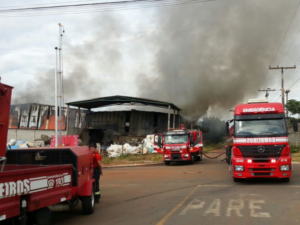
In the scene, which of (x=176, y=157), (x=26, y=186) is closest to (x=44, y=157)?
(x=26, y=186)

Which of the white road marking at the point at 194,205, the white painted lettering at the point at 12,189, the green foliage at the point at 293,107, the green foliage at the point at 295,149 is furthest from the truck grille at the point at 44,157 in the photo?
the green foliage at the point at 293,107

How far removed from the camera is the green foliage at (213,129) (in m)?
48.1

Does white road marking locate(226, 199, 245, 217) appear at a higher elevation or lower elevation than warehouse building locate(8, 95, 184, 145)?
lower

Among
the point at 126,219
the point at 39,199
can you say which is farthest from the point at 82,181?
the point at 39,199

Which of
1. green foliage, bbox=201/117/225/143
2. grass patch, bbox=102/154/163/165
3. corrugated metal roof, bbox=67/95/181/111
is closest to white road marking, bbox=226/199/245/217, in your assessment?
grass patch, bbox=102/154/163/165

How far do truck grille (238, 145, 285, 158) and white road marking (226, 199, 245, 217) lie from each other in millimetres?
3360

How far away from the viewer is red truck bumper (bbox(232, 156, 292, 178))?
36.6 feet

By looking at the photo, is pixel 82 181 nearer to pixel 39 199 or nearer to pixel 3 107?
pixel 39 199

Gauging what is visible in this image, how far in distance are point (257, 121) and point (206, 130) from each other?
36.4 meters

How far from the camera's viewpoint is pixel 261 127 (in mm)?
11797

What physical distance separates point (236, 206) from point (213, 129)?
139ft

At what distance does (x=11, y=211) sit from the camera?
14.3 feet

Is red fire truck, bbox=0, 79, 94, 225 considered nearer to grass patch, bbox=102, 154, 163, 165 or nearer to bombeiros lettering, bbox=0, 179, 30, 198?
bombeiros lettering, bbox=0, 179, 30, 198

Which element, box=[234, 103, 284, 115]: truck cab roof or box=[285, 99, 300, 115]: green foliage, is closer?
box=[234, 103, 284, 115]: truck cab roof
